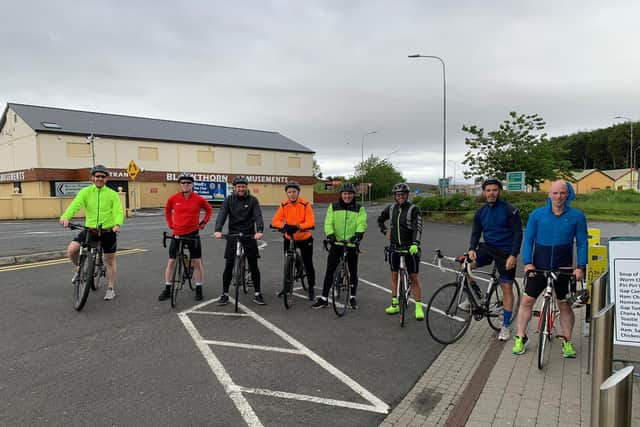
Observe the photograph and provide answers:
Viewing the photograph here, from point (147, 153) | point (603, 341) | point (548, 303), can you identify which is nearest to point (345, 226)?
point (548, 303)

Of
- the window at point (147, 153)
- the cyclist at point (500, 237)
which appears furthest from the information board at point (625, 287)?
the window at point (147, 153)

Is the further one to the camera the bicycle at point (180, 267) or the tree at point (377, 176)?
the tree at point (377, 176)

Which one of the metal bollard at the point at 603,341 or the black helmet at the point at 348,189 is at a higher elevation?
the black helmet at the point at 348,189

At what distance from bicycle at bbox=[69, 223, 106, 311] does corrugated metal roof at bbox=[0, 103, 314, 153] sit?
119ft

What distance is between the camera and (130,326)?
209 inches

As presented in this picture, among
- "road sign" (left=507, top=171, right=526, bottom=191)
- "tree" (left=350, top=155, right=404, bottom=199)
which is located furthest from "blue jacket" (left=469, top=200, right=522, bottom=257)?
"tree" (left=350, top=155, right=404, bottom=199)

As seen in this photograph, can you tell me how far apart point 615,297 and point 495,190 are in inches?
72.3

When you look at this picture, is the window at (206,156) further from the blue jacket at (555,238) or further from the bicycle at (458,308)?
the blue jacket at (555,238)

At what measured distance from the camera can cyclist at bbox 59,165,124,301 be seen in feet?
20.4

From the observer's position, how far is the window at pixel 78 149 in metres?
37.5

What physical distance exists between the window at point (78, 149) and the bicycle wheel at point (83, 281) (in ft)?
121

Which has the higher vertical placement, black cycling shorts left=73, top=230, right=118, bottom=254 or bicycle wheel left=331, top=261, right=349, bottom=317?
black cycling shorts left=73, top=230, right=118, bottom=254

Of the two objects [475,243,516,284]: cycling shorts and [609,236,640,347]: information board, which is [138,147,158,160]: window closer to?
[475,243,516,284]: cycling shorts

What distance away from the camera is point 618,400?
1536 millimetres
